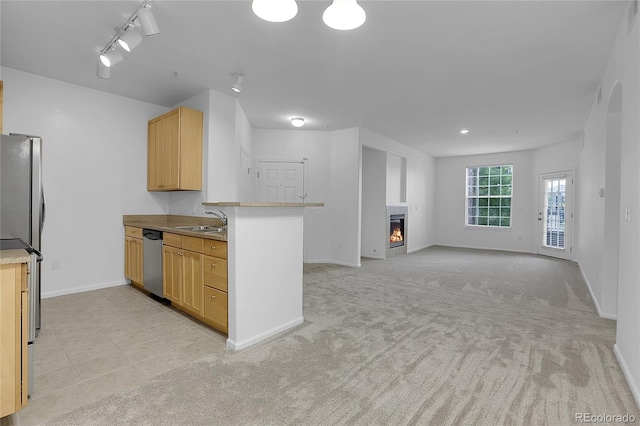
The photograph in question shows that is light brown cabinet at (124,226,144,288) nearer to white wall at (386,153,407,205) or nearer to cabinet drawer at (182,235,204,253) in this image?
cabinet drawer at (182,235,204,253)

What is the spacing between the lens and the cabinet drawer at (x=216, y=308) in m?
2.64

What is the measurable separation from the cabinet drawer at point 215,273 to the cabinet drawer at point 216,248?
4cm

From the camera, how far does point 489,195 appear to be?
8594 millimetres

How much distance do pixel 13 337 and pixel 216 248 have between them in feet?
4.39

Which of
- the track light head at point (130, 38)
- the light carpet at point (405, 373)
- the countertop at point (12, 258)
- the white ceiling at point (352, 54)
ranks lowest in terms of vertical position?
the light carpet at point (405, 373)

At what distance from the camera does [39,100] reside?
3.66 m

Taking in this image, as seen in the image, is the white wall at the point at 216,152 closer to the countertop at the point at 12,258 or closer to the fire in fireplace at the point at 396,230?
the countertop at the point at 12,258

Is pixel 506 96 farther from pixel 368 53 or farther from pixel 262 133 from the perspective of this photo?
pixel 262 133

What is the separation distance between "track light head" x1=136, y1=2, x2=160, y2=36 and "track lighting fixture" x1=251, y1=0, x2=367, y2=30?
38.4 inches

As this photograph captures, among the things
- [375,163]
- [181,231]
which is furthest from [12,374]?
[375,163]

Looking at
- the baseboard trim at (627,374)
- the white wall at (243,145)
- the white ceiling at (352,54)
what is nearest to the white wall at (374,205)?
the white ceiling at (352,54)

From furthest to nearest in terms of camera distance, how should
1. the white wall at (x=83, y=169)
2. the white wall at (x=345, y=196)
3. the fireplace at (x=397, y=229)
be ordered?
the fireplace at (x=397, y=229), the white wall at (x=345, y=196), the white wall at (x=83, y=169)

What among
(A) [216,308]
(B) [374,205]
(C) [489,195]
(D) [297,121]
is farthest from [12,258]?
(C) [489,195]

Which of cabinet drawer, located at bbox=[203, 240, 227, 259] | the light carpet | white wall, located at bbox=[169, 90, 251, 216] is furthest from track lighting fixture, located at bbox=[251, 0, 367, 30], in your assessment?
white wall, located at bbox=[169, 90, 251, 216]
